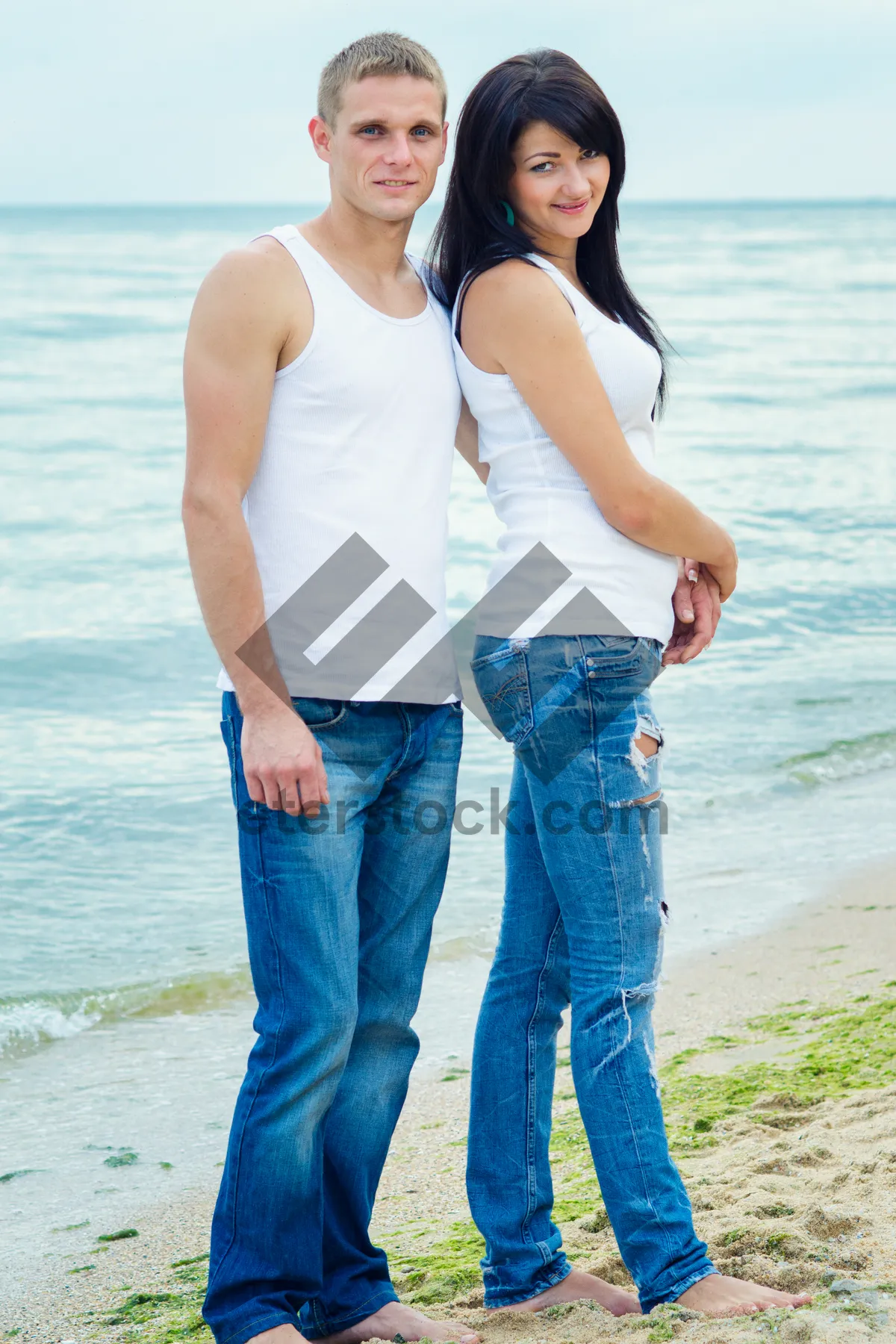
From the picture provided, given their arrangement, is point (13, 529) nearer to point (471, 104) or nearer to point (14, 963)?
point (14, 963)

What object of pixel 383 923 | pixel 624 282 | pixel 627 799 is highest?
pixel 624 282

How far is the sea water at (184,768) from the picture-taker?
425cm

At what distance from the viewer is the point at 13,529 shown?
43.0 feet

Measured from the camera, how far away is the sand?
2334 millimetres

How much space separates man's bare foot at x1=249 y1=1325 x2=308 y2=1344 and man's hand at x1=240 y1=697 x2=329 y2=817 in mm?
889

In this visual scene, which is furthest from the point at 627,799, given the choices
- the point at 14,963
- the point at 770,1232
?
the point at 14,963

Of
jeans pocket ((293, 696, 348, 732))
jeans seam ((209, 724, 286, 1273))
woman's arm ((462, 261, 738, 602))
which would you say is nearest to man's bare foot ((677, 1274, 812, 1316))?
jeans seam ((209, 724, 286, 1273))

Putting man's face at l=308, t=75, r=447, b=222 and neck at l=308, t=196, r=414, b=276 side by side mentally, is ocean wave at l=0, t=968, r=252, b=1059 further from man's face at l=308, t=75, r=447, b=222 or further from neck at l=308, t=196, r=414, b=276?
man's face at l=308, t=75, r=447, b=222

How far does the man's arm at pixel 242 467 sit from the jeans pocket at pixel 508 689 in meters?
0.32

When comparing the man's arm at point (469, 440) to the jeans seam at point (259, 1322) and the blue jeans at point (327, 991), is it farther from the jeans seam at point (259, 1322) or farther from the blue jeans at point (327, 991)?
the jeans seam at point (259, 1322)

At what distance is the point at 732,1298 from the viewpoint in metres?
2.26

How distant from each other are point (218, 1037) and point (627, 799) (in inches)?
108

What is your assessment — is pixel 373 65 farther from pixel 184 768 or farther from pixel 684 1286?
pixel 184 768

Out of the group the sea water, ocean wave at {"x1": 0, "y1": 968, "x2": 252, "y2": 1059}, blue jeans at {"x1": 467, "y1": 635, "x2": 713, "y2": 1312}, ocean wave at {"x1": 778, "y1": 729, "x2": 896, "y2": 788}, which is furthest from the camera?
ocean wave at {"x1": 778, "y1": 729, "x2": 896, "y2": 788}
